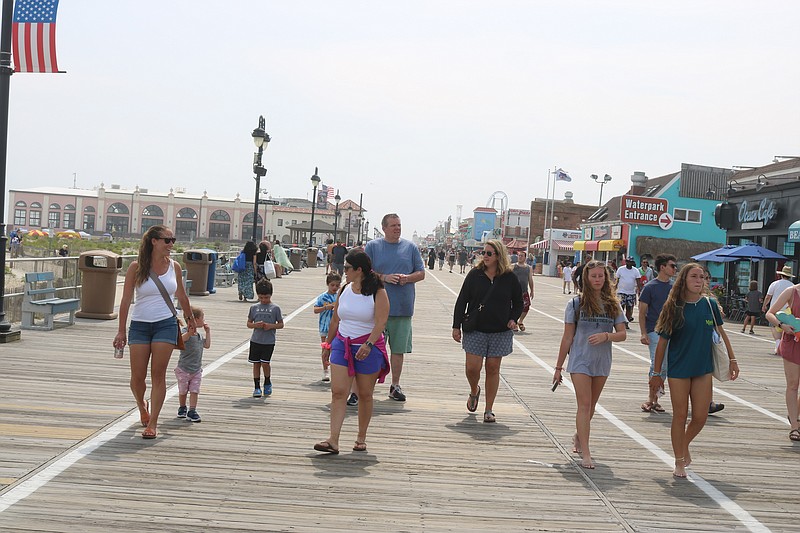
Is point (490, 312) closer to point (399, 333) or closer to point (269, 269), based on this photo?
point (399, 333)

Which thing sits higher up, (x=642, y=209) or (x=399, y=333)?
(x=642, y=209)

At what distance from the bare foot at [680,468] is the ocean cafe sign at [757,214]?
2660 centimetres

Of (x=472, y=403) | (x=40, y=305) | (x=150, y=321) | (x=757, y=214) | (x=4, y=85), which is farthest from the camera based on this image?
(x=757, y=214)

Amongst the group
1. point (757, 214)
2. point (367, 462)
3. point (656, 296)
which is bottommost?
point (367, 462)

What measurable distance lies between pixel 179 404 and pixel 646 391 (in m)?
6.15

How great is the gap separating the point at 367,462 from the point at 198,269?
60.6 feet

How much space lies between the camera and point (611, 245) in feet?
192

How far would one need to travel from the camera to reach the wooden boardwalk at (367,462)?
552cm

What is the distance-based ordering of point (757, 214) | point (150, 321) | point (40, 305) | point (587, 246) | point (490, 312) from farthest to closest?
1. point (587, 246)
2. point (757, 214)
3. point (40, 305)
4. point (490, 312)
5. point (150, 321)

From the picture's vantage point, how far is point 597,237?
65.6 metres

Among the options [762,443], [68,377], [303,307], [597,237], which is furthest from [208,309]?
[597,237]

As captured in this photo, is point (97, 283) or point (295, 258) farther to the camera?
point (295, 258)

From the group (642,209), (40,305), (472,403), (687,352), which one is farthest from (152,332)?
(642,209)

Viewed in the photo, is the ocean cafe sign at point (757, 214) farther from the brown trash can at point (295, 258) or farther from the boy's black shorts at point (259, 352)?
the boy's black shorts at point (259, 352)
